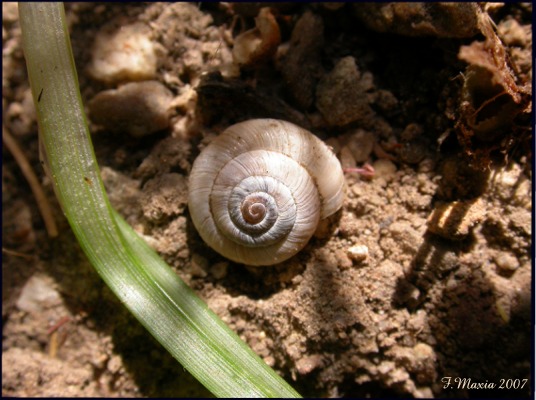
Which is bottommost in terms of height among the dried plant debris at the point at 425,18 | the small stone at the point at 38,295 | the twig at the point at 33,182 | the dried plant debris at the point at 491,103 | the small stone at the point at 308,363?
the small stone at the point at 38,295

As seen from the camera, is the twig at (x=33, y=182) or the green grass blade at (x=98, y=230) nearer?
the green grass blade at (x=98, y=230)

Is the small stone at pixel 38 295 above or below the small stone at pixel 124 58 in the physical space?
below

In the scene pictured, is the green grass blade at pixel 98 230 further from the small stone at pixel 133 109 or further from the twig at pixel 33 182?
the twig at pixel 33 182

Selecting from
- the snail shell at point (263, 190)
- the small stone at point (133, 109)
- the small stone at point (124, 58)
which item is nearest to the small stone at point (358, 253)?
A: the snail shell at point (263, 190)

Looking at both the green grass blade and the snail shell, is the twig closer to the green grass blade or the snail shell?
the green grass blade

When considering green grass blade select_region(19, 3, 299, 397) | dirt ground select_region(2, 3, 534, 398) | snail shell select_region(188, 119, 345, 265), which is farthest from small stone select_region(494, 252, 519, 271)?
green grass blade select_region(19, 3, 299, 397)

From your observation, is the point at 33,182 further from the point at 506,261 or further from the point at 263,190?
the point at 506,261
